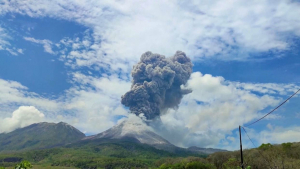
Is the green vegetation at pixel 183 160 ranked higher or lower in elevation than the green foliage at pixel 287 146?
lower

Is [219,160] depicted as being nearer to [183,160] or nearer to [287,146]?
[183,160]

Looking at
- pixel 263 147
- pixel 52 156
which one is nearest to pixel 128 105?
pixel 52 156

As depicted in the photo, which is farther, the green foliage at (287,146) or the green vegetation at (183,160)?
the green foliage at (287,146)

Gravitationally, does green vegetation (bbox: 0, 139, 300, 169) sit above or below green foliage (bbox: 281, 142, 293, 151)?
below

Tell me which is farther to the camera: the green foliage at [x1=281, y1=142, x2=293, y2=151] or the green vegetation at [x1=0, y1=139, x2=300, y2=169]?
the green foliage at [x1=281, y1=142, x2=293, y2=151]

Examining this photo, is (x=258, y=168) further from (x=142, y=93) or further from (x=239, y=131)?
(x=142, y=93)

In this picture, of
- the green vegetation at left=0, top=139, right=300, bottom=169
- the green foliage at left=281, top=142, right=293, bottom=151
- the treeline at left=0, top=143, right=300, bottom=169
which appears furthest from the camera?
the green foliage at left=281, top=142, right=293, bottom=151

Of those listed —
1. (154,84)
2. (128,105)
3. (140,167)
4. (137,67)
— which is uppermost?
(137,67)

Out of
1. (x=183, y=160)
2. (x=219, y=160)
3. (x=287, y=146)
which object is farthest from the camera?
(x=183, y=160)

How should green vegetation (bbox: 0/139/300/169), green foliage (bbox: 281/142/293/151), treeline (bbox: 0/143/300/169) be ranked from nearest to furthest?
treeline (bbox: 0/143/300/169) → green vegetation (bbox: 0/139/300/169) → green foliage (bbox: 281/142/293/151)

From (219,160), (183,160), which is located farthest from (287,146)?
(183,160)

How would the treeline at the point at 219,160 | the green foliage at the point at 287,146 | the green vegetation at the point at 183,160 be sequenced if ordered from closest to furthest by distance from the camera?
the treeline at the point at 219,160, the green vegetation at the point at 183,160, the green foliage at the point at 287,146
